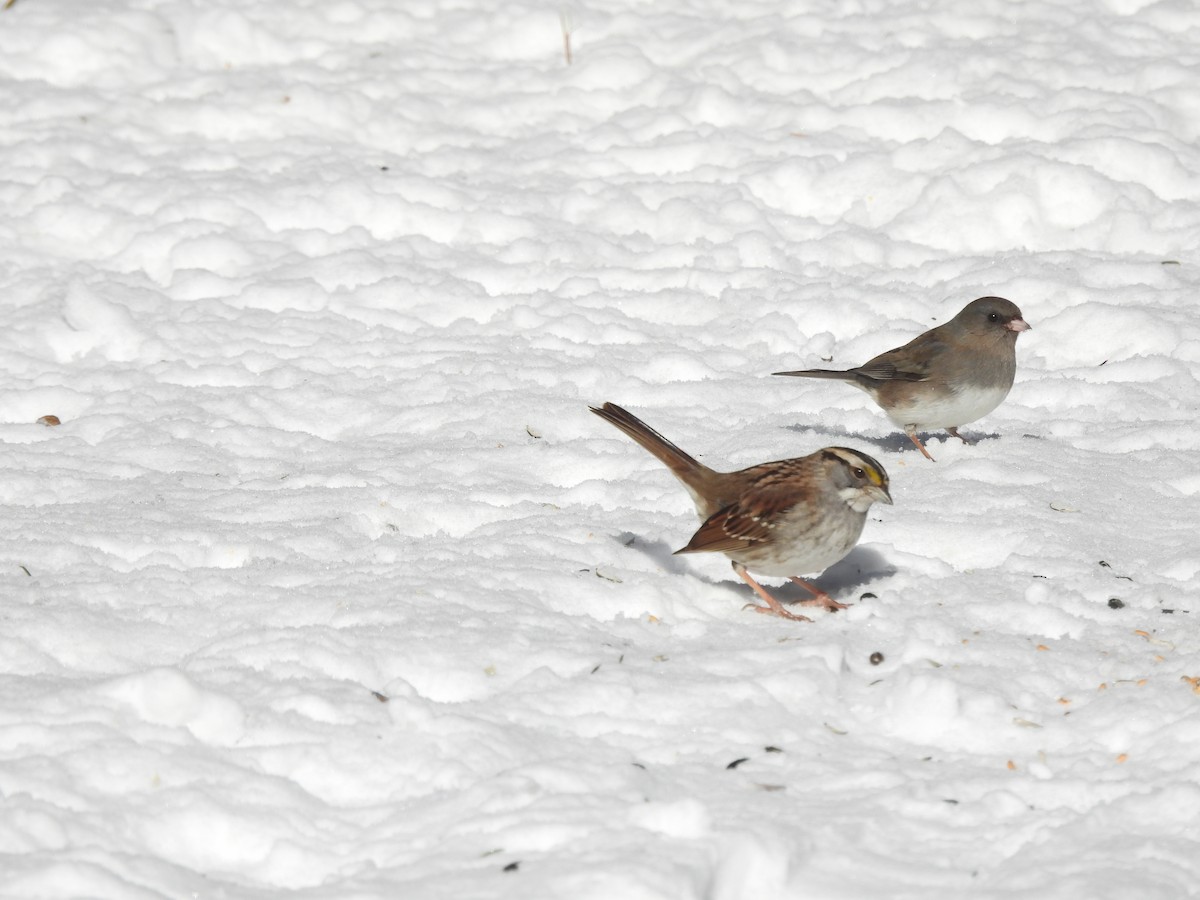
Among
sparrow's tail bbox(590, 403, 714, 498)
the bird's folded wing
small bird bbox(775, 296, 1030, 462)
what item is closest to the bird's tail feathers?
sparrow's tail bbox(590, 403, 714, 498)

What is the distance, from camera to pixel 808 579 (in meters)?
5.95

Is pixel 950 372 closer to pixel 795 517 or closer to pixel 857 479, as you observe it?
pixel 857 479

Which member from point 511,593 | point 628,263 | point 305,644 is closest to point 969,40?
point 628,263

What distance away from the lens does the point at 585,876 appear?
338 cm

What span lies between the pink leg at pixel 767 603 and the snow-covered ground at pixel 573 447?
110 mm

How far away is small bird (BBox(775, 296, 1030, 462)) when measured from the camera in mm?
6785

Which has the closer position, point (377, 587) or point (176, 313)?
point (377, 587)

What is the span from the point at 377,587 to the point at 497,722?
1.15 metres

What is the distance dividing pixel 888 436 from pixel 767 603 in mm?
2340

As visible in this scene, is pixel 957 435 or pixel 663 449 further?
pixel 957 435

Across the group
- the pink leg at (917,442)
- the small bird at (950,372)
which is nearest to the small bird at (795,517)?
the small bird at (950,372)

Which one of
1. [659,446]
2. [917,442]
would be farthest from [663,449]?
[917,442]

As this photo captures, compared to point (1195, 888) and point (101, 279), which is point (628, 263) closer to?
point (101, 279)

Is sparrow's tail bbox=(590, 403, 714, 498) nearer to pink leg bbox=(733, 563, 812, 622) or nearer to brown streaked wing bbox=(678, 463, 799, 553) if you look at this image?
brown streaked wing bbox=(678, 463, 799, 553)
